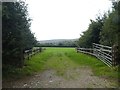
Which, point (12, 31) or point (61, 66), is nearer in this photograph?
point (12, 31)

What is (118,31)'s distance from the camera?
1412 cm

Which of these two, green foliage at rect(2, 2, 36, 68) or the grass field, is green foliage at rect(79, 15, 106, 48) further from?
green foliage at rect(2, 2, 36, 68)

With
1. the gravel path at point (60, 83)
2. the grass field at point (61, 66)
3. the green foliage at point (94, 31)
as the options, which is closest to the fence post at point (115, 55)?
the grass field at point (61, 66)

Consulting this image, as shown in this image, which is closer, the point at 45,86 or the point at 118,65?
the point at 45,86

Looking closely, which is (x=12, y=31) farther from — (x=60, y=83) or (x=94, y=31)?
(x=94, y=31)

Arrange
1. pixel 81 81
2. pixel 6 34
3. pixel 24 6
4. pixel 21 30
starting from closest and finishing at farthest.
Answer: pixel 81 81
pixel 6 34
pixel 21 30
pixel 24 6

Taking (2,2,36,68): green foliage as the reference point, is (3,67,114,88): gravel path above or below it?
below

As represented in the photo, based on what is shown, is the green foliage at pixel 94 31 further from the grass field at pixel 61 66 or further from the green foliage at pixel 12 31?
the green foliage at pixel 12 31

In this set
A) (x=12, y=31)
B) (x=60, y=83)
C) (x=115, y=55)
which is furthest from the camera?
(x=115, y=55)

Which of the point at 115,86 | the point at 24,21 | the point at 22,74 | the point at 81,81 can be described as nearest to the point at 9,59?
the point at 22,74

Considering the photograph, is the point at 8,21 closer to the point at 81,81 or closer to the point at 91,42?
the point at 81,81

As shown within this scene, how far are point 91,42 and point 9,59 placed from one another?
17675 mm

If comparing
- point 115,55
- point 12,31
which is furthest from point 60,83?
point 115,55

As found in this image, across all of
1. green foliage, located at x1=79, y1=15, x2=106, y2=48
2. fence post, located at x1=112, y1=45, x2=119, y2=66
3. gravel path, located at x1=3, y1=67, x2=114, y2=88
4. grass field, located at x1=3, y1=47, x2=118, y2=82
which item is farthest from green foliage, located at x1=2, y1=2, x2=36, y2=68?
green foliage, located at x1=79, y1=15, x2=106, y2=48
